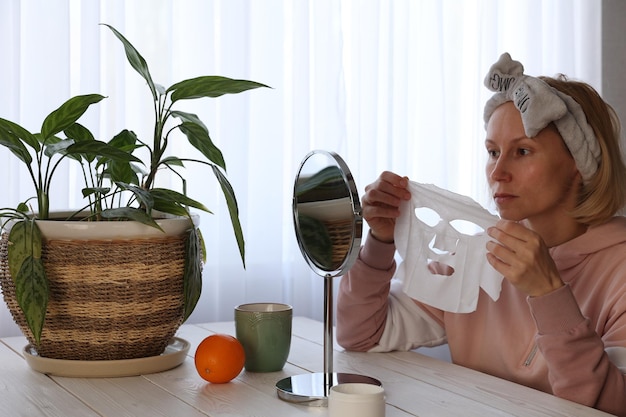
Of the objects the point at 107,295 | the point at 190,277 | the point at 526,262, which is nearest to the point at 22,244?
the point at 107,295

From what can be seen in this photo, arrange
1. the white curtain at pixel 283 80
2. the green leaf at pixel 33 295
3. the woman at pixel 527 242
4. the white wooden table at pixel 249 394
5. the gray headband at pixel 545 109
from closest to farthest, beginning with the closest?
the white wooden table at pixel 249 394, the green leaf at pixel 33 295, the woman at pixel 527 242, the gray headband at pixel 545 109, the white curtain at pixel 283 80

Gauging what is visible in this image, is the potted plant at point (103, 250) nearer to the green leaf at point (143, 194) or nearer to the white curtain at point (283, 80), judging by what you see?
the green leaf at point (143, 194)

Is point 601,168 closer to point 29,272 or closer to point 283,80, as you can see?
point 29,272

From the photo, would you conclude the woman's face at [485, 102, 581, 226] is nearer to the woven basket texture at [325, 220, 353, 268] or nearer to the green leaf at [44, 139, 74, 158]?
the woven basket texture at [325, 220, 353, 268]

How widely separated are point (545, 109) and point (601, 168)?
17cm

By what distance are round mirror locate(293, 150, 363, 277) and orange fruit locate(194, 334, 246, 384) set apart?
0.61ft

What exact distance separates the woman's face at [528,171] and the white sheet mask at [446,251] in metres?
0.10

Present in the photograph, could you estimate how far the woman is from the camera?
53.1 inches

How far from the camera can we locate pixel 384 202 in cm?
151

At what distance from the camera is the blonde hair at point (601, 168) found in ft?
4.93

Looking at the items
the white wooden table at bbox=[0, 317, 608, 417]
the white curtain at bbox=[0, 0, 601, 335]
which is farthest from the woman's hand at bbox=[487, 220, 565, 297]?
the white curtain at bbox=[0, 0, 601, 335]

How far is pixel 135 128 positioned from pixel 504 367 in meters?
1.34

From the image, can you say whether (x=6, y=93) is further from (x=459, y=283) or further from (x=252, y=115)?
(x=459, y=283)

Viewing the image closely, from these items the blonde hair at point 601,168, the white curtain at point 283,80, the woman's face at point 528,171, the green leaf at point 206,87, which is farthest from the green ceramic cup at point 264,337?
the white curtain at point 283,80
